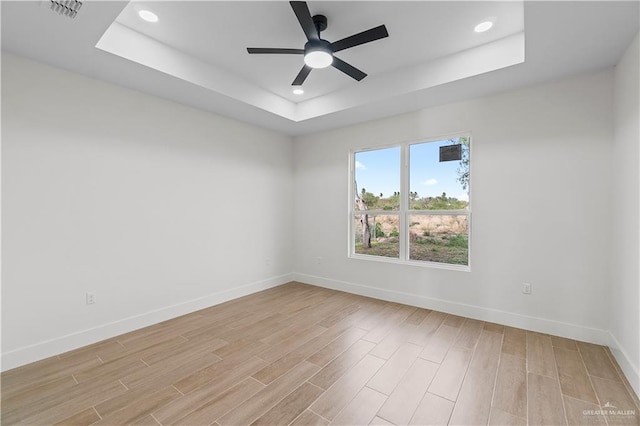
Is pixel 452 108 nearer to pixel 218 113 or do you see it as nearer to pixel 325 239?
pixel 325 239

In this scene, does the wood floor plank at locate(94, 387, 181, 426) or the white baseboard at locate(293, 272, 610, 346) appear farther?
the white baseboard at locate(293, 272, 610, 346)

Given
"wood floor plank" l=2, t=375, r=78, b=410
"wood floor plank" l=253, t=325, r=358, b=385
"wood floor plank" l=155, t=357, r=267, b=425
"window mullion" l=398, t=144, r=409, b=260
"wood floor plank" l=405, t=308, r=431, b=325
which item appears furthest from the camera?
"window mullion" l=398, t=144, r=409, b=260

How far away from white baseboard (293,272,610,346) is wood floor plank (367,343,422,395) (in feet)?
3.65

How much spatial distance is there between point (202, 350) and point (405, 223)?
298 centimetres

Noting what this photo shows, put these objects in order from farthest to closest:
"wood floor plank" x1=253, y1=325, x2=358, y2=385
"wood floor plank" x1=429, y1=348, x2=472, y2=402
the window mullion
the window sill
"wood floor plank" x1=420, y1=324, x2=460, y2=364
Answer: the window mullion → the window sill → "wood floor plank" x1=420, y1=324, x2=460, y2=364 → "wood floor plank" x1=253, y1=325, x2=358, y2=385 → "wood floor plank" x1=429, y1=348, x2=472, y2=402

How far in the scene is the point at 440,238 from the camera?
3871 millimetres

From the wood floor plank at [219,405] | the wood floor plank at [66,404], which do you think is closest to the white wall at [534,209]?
the wood floor plank at [219,405]

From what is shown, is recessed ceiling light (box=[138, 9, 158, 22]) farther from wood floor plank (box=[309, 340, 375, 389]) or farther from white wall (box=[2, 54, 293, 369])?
wood floor plank (box=[309, 340, 375, 389])

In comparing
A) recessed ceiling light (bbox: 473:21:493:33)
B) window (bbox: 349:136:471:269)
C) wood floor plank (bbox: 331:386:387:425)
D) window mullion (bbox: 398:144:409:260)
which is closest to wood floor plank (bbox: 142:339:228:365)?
wood floor plank (bbox: 331:386:387:425)

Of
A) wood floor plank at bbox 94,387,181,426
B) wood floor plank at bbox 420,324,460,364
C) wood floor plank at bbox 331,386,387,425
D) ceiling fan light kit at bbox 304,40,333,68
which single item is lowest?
wood floor plank at bbox 94,387,181,426

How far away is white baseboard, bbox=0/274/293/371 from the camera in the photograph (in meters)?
2.47

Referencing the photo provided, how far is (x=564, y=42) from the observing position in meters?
2.33

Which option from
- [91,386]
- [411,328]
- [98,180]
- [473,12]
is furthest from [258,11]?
[411,328]

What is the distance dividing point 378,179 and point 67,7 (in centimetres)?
376
